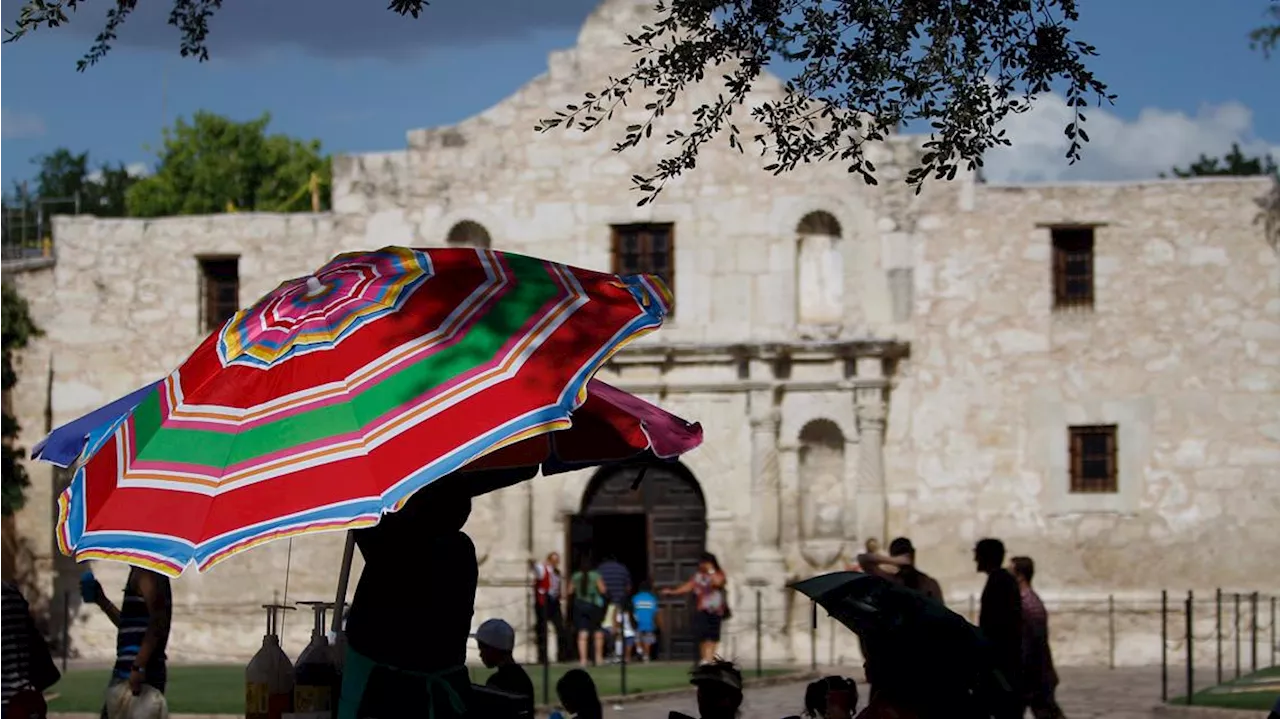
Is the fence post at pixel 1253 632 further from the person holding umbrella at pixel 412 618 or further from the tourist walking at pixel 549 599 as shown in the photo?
the person holding umbrella at pixel 412 618

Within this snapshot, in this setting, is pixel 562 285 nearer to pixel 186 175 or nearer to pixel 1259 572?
pixel 1259 572

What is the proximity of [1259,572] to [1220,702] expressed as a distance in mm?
7272

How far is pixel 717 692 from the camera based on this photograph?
28.7 feet

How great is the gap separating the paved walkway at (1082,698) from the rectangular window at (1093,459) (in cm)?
230

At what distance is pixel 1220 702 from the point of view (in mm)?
18828

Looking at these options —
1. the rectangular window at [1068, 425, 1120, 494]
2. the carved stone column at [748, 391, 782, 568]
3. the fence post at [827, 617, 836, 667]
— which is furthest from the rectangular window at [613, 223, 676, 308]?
the rectangular window at [1068, 425, 1120, 494]

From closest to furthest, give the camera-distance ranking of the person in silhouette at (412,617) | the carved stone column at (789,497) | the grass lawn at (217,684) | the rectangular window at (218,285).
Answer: the person in silhouette at (412,617) < the grass lawn at (217,684) < the carved stone column at (789,497) < the rectangular window at (218,285)

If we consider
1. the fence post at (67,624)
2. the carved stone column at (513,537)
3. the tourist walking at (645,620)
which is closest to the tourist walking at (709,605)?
the tourist walking at (645,620)

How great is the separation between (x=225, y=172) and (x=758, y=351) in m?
32.9

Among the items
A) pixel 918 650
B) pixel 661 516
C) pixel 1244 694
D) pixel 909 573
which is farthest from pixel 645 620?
pixel 918 650

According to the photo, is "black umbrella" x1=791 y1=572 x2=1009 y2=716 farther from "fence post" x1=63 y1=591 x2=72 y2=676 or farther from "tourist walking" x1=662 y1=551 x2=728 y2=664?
"fence post" x1=63 y1=591 x2=72 y2=676

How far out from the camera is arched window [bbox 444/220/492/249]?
1112 inches

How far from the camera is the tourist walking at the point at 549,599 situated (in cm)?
2620

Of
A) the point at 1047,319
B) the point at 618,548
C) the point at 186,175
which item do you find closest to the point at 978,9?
the point at 1047,319
